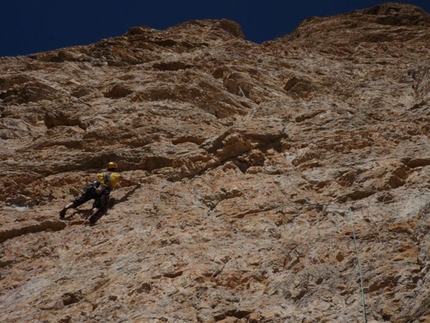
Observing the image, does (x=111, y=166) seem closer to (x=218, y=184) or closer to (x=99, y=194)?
(x=99, y=194)

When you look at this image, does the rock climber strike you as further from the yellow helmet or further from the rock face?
the yellow helmet

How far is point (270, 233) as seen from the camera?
23.5 feet

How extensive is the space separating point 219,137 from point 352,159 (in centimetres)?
258

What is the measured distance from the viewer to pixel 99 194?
8.73m

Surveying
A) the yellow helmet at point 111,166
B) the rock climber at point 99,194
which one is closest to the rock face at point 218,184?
the rock climber at point 99,194

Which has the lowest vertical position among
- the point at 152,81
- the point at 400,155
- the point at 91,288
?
the point at 91,288

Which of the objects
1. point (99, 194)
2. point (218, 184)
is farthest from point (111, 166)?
point (218, 184)

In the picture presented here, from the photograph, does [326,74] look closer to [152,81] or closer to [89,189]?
[152,81]

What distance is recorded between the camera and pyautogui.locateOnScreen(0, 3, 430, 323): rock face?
19.0 ft

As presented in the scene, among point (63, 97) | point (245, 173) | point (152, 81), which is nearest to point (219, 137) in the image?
point (245, 173)

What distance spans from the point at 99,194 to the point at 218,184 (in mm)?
2068

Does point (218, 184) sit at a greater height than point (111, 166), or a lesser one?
lesser

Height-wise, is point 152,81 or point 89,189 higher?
point 152,81

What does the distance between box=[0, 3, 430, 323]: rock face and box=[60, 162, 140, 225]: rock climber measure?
0.52 ft
